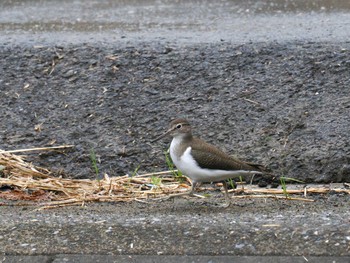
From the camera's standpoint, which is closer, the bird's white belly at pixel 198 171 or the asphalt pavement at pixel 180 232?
the asphalt pavement at pixel 180 232

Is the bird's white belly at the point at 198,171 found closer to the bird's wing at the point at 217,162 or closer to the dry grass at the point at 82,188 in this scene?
the bird's wing at the point at 217,162

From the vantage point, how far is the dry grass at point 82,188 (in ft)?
18.5

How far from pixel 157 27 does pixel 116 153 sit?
2460 millimetres

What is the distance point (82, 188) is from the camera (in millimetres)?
5945

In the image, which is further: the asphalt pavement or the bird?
the bird

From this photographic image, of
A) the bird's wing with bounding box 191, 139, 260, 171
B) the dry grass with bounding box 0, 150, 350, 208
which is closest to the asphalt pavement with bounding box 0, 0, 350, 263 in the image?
the dry grass with bounding box 0, 150, 350, 208

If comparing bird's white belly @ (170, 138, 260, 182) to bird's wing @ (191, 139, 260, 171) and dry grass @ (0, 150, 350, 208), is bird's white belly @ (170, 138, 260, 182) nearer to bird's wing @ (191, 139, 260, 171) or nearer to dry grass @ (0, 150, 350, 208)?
bird's wing @ (191, 139, 260, 171)

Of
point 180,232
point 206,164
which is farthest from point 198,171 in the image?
point 180,232

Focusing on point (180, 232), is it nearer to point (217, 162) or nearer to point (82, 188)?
point (217, 162)

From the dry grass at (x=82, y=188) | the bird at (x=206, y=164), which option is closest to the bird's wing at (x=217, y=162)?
the bird at (x=206, y=164)

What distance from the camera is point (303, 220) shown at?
473 centimetres

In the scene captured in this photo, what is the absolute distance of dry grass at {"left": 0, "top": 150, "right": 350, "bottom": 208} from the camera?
5.64 metres

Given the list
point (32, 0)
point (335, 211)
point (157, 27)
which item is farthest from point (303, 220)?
point (32, 0)

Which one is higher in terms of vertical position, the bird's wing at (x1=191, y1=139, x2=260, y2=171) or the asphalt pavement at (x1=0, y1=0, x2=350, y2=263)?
the bird's wing at (x1=191, y1=139, x2=260, y2=171)
